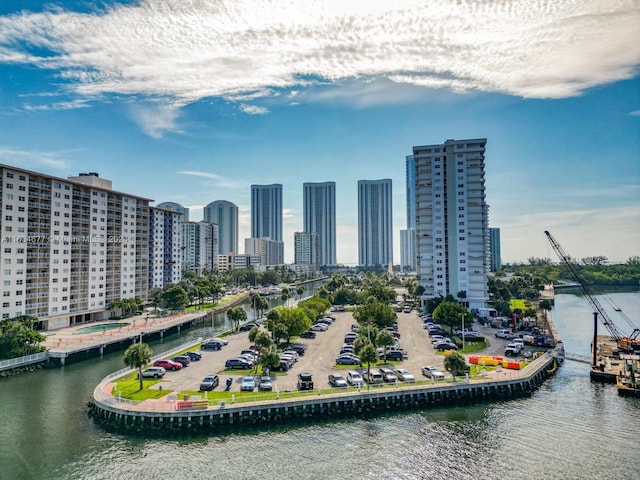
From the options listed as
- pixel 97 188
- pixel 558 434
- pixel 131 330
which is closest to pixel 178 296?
pixel 131 330

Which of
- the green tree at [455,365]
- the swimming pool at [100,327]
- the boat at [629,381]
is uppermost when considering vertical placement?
the green tree at [455,365]

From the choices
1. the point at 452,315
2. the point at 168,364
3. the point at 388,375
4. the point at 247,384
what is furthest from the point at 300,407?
the point at 452,315

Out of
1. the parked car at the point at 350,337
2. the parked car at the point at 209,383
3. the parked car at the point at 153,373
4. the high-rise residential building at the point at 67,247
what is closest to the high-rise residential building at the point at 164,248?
the high-rise residential building at the point at 67,247

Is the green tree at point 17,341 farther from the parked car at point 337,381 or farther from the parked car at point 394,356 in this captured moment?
the parked car at point 394,356

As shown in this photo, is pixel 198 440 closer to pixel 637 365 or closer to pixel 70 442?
pixel 70 442

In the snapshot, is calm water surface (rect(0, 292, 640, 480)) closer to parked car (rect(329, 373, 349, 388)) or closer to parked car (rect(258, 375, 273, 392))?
parked car (rect(329, 373, 349, 388))


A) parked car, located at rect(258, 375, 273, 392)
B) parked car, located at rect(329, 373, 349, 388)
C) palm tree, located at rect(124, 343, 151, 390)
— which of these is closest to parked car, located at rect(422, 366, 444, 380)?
parked car, located at rect(329, 373, 349, 388)
